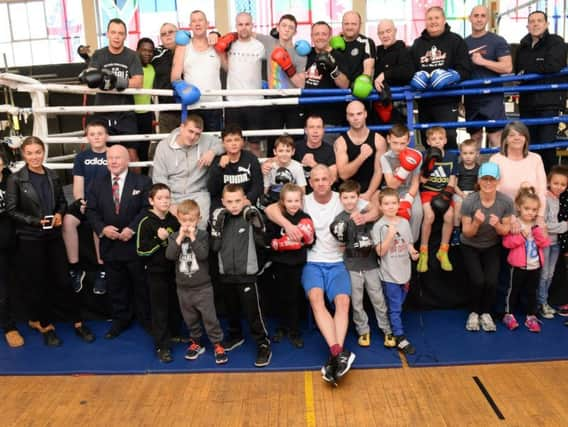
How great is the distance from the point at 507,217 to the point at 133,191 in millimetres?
2737

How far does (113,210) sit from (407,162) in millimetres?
2190

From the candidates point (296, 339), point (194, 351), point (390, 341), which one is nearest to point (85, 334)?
Result: point (194, 351)

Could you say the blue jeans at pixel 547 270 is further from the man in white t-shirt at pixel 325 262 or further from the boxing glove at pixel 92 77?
the boxing glove at pixel 92 77

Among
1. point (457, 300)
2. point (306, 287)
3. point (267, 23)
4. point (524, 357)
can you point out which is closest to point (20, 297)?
point (306, 287)

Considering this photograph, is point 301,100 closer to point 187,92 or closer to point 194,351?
point 187,92

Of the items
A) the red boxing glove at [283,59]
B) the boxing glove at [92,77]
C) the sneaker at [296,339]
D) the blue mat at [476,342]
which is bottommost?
the blue mat at [476,342]

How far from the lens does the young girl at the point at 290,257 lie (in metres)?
3.60

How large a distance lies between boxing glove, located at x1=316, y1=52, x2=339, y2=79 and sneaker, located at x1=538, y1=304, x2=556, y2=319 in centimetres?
257

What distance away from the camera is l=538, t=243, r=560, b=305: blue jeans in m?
4.00

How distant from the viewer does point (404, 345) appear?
3.63 m

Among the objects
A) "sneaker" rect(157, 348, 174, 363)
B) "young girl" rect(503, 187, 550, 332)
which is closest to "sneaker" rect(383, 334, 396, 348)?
"young girl" rect(503, 187, 550, 332)

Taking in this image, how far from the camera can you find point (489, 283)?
3902 mm

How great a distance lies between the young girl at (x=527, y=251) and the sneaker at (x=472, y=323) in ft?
0.77

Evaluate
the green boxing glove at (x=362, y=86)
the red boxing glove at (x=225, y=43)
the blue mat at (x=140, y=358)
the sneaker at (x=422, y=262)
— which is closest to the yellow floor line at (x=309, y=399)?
the blue mat at (x=140, y=358)
